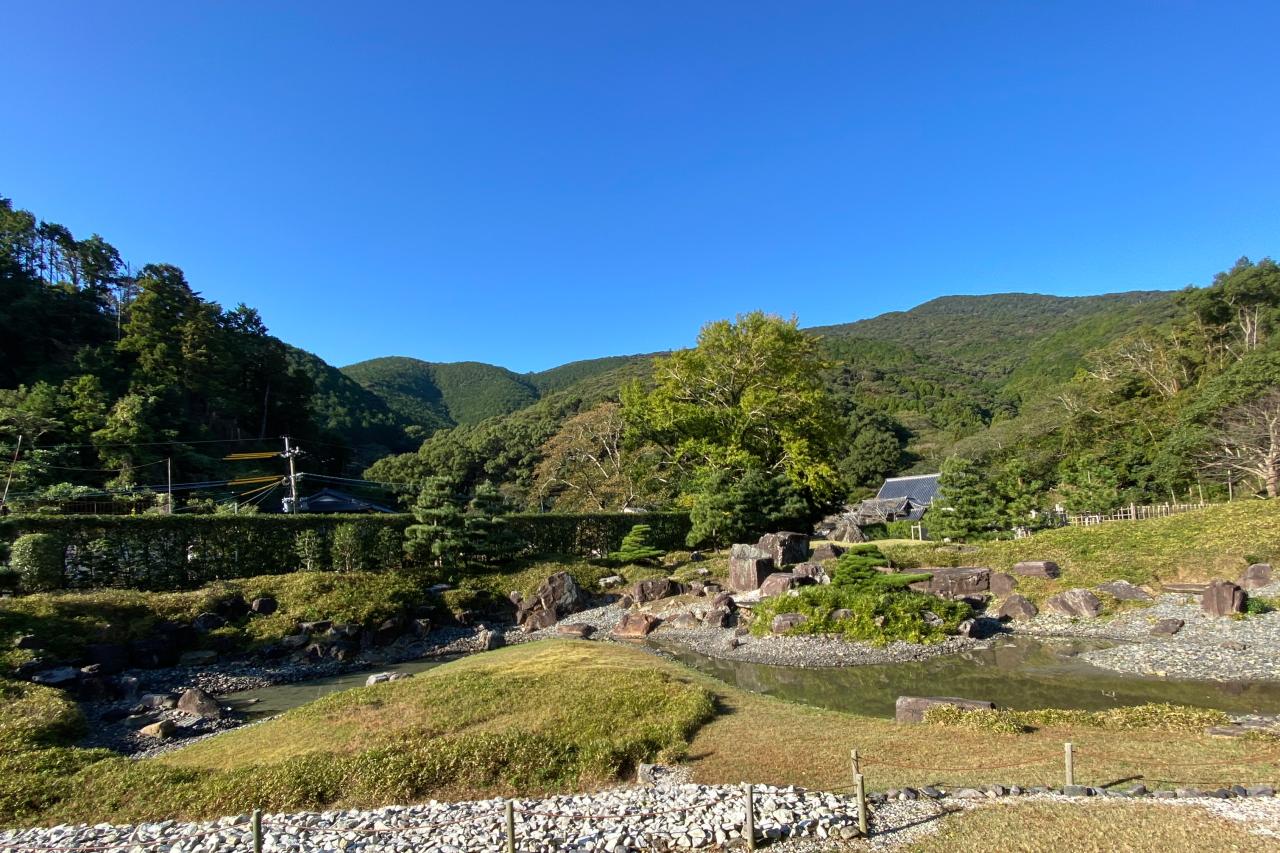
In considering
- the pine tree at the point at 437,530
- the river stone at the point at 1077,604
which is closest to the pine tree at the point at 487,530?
the pine tree at the point at 437,530

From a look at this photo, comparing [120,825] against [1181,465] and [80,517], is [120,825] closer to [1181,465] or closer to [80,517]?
[80,517]

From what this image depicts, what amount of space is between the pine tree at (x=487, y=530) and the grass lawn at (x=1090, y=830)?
20.4 m

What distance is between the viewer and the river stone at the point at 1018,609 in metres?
17.5

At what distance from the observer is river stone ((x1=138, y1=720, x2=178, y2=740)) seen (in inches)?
441

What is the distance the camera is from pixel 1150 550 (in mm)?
19359

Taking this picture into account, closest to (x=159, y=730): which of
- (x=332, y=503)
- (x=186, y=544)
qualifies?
(x=186, y=544)

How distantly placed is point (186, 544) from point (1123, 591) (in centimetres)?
2790

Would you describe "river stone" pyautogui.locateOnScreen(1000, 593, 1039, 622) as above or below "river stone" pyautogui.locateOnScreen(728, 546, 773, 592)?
below

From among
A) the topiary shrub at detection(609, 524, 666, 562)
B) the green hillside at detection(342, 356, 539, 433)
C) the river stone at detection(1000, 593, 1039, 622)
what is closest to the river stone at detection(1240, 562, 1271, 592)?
the river stone at detection(1000, 593, 1039, 622)

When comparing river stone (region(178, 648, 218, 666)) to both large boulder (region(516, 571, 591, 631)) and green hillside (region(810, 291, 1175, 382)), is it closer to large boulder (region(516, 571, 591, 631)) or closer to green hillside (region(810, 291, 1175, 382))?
large boulder (region(516, 571, 591, 631))

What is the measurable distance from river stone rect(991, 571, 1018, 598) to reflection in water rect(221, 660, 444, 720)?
1659 centimetres

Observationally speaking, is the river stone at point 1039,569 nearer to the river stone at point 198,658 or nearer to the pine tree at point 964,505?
the pine tree at point 964,505

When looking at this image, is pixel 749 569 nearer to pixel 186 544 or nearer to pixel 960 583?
pixel 960 583

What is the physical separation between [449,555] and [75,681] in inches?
462
